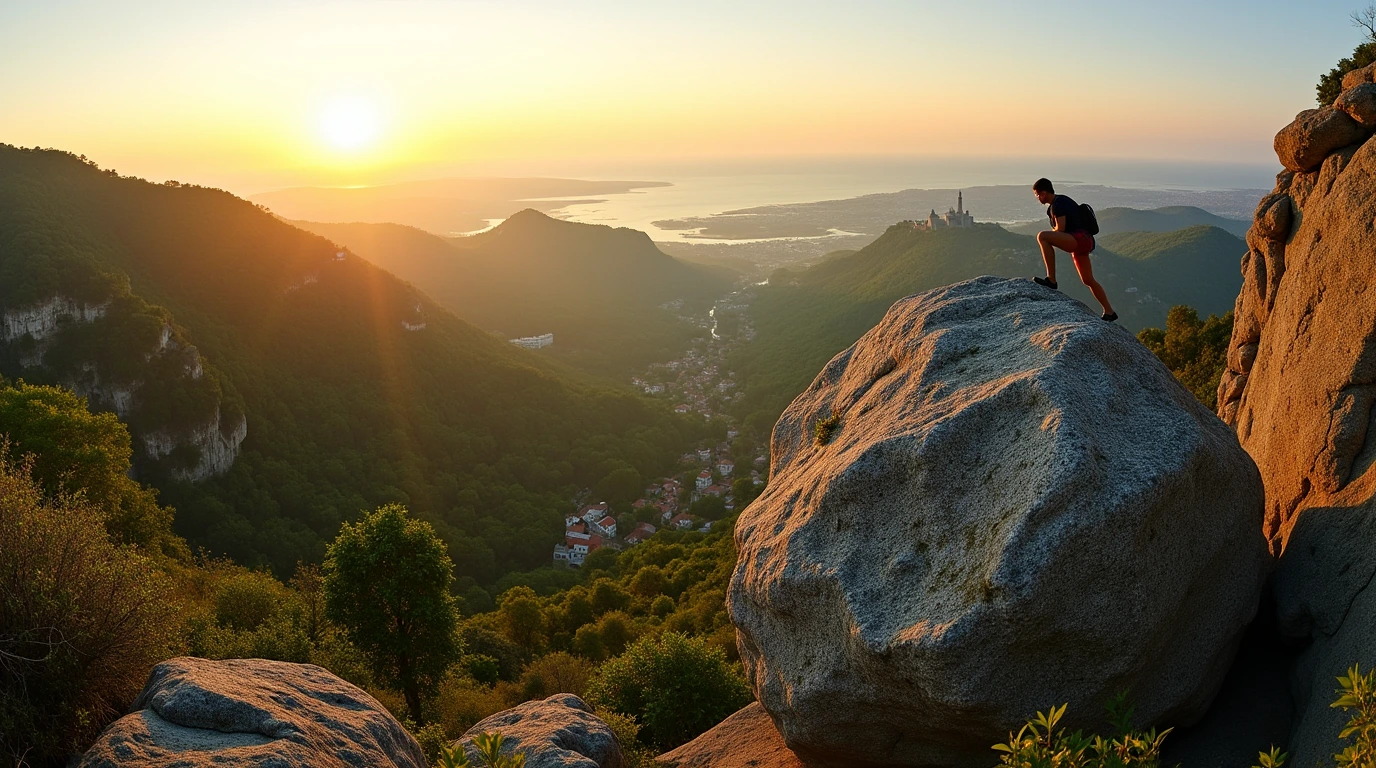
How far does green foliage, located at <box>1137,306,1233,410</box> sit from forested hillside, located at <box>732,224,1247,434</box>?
4747 centimetres

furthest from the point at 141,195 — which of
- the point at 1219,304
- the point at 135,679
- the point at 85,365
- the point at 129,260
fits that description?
the point at 1219,304

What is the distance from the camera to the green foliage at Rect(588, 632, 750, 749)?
56.2 feet

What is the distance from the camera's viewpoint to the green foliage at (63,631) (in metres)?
8.34

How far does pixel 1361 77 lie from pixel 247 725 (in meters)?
18.1

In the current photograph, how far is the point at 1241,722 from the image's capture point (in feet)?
31.3

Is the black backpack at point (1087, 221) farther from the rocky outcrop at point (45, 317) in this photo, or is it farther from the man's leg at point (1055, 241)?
the rocky outcrop at point (45, 317)

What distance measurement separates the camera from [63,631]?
890cm

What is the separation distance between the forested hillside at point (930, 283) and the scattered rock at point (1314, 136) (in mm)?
69065

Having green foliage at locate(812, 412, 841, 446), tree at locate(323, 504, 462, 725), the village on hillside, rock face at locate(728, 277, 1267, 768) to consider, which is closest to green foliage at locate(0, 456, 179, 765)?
rock face at locate(728, 277, 1267, 768)

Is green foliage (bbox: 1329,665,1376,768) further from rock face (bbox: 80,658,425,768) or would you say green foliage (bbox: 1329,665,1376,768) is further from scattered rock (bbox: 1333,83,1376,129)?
scattered rock (bbox: 1333,83,1376,129)

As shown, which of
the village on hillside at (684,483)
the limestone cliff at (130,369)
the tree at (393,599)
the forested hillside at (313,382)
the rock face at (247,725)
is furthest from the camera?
the village on hillside at (684,483)

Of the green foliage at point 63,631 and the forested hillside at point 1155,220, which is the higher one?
the forested hillside at point 1155,220

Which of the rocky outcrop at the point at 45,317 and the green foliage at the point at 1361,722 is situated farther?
the rocky outcrop at the point at 45,317

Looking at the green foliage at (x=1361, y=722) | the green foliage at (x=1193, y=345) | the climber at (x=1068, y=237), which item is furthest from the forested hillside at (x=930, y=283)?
the green foliage at (x=1361, y=722)
